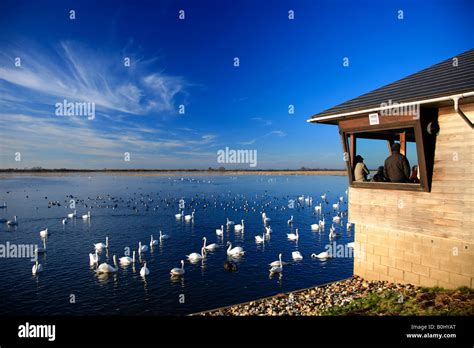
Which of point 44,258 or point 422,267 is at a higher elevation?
point 422,267

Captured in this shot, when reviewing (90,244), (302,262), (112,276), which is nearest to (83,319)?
(112,276)

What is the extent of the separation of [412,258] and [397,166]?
3.48 meters

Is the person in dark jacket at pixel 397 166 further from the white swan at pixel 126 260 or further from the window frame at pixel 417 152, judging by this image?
the white swan at pixel 126 260

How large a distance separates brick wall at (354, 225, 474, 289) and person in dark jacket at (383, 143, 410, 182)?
6.95ft

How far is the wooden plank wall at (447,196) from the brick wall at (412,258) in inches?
16.5

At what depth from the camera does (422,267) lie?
473 inches

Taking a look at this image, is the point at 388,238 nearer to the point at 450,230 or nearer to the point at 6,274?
the point at 450,230

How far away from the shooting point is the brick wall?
10781 mm

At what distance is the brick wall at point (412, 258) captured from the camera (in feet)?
35.4

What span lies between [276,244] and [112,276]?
15.6 m

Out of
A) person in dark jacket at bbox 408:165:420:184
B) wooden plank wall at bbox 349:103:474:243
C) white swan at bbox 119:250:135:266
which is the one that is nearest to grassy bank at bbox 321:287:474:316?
wooden plank wall at bbox 349:103:474:243

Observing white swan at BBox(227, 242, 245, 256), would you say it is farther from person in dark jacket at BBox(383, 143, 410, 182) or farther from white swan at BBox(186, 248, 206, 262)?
person in dark jacket at BBox(383, 143, 410, 182)

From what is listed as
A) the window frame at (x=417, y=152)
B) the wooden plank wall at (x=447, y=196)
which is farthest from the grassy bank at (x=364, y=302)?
the window frame at (x=417, y=152)

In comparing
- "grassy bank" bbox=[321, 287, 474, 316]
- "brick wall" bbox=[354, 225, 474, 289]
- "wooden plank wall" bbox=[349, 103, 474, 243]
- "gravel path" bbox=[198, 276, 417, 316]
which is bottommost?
"gravel path" bbox=[198, 276, 417, 316]
